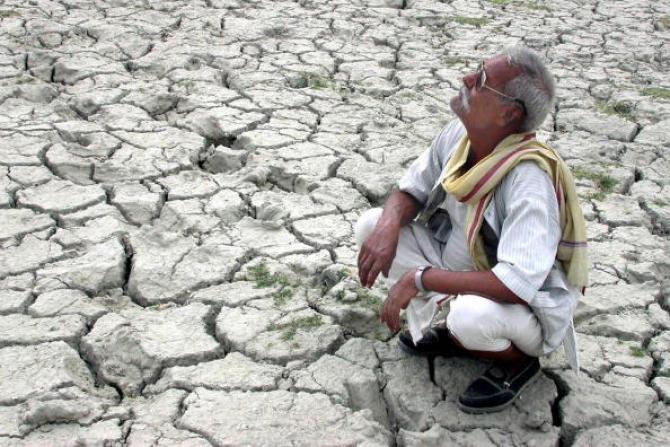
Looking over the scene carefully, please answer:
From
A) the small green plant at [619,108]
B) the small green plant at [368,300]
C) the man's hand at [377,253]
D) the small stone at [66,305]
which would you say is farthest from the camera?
the small green plant at [619,108]

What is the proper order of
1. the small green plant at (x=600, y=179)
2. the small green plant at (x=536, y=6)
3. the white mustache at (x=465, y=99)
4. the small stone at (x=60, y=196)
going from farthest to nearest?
the small green plant at (x=536, y=6) → the small green plant at (x=600, y=179) → the small stone at (x=60, y=196) → the white mustache at (x=465, y=99)

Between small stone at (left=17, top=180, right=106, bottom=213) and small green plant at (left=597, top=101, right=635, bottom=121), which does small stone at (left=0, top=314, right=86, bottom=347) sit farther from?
small green plant at (left=597, top=101, right=635, bottom=121)

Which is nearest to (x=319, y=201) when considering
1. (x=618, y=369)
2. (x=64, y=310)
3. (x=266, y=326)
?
(x=266, y=326)

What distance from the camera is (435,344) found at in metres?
2.55

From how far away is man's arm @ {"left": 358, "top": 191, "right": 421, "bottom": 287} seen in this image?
248cm

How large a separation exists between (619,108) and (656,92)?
44cm

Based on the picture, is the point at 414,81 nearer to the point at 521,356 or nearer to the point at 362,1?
the point at 362,1

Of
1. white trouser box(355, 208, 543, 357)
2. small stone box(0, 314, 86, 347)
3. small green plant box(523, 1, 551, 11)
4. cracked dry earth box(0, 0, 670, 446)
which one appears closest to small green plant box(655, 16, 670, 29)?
cracked dry earth box(0, 0, 670, 446)

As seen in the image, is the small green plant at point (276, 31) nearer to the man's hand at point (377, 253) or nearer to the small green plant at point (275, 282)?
the small green plant at point (275, 282)

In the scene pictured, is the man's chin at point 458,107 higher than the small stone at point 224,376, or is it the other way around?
the man's chin at point 458,107

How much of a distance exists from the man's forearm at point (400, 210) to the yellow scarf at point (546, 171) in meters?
0.26

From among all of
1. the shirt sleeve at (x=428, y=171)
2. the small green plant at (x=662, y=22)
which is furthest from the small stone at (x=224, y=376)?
the small green plant at (x=662, y=22)

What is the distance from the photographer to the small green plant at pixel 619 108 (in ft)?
15.7

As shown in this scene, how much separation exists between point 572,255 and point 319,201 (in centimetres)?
153
